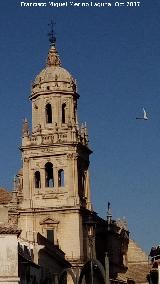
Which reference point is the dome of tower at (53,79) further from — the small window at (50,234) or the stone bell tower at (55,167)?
the small window at (50,234)

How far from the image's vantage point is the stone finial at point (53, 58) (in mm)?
80062

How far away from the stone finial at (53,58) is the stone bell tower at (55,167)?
0.92 meters

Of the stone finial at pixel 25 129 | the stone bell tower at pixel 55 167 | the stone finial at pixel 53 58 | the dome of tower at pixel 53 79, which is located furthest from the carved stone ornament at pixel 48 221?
the stone finial at pixel 53 58

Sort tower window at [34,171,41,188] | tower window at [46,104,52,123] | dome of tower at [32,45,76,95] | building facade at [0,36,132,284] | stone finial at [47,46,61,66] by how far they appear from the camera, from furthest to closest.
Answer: stone finial at [47,46,61,66]
dome of tower at [32,45,76,95]
tower window at [46,104,52,123]
tower window at [34,171,41,188]
building facade at [0,36,132,284]

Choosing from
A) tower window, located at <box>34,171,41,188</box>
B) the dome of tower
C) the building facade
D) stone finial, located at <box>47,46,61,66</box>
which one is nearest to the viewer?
the building facade

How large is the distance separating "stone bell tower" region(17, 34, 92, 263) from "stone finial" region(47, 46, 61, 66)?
Result: 0.92 m

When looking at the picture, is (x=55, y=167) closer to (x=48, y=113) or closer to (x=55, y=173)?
(x=55, y=173)

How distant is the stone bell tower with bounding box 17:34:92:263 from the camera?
7375 centimetres

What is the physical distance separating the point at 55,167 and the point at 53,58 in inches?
438

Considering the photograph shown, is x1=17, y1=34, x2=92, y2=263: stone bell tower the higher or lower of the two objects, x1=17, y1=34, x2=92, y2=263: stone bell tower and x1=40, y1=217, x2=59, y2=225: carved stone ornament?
the higher

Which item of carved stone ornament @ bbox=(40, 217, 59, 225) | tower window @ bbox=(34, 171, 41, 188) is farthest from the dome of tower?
carved stone ornament @ bbox=(40, 217, 59, 225)

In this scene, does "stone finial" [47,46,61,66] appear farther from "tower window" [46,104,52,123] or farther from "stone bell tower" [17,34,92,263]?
"tower window" [46,104,52,123]

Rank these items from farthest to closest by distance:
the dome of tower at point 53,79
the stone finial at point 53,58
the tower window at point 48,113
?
the stone finial at point 53,58
the dome of tower at point 53,79
the tower window at point 48,113

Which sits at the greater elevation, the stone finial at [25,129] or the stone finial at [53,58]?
the stone finial at [53,58]
